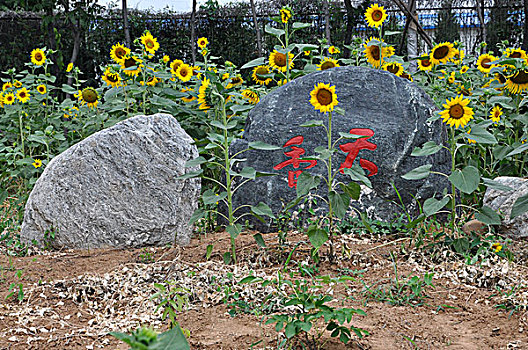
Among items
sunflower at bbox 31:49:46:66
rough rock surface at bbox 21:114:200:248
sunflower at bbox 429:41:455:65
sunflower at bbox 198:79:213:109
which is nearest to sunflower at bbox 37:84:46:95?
sunflower at bbox 31:49:46:66

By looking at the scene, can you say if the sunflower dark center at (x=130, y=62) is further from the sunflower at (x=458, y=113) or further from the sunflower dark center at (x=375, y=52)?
the sunflower at (x=458, y=113)

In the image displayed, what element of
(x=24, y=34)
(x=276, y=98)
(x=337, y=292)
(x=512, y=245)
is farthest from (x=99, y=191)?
(x=24, y=34)

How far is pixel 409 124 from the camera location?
13.1 ft

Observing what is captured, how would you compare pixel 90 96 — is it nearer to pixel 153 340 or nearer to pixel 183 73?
pixel 183 73

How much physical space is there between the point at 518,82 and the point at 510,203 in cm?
92

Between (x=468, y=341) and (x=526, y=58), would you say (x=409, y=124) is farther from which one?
(x=468, y=341)

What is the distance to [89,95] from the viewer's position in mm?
5020

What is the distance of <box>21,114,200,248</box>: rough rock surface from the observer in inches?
145

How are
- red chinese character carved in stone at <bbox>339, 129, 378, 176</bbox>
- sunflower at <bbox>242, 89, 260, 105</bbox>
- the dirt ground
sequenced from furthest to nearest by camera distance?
sunflower at <bbox>242, 89, 260, 105</bbox> < red chinese character carved in stone at <bbox>339, 129, 378, 176</bbox> < the dirt ground

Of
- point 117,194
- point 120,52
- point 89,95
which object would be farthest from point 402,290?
point 89,95

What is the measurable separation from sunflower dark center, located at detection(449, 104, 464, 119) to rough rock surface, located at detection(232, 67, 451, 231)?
821 mm

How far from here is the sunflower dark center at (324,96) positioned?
304cm

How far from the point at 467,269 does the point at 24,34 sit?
9.53 meters

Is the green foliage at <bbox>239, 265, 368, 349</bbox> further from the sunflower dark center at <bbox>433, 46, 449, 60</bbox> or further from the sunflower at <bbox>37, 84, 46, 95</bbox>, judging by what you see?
the sunflower at <bbox>37, 84, 46, 95</bbox>
